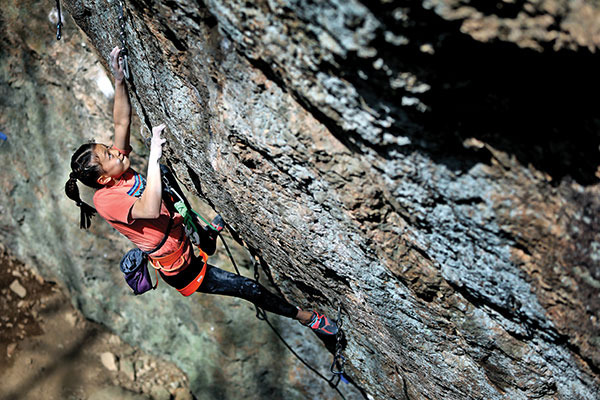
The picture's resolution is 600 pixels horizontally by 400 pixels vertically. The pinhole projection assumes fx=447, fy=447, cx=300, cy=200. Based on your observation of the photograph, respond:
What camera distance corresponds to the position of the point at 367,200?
208 cm

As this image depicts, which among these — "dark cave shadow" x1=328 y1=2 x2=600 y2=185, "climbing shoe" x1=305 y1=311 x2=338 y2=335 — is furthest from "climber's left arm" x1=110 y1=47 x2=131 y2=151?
"climbing shoe" x1=305 y1=311 x2=338 y2=335

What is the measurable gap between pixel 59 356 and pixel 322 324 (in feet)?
12.1

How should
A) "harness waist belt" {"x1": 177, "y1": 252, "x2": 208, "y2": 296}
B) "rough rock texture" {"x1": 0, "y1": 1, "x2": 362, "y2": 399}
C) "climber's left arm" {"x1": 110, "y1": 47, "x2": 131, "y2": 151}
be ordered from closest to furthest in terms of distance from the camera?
"climber's left arm" {"x1": 110, "y1": 47, "x2": 131, "y2": 151}, "harness waist belt" {"x1": 177, "y1": 252, "x2": 208, "y2": 296}, "rough rock texture" {"x1": 0, "y1": 1, "x2": 362, "y2": 399}

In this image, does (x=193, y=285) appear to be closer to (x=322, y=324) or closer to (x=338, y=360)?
(x=322, y=324)

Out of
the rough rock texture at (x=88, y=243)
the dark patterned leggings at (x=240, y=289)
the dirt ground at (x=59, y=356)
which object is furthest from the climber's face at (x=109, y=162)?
the dirt ground at (x=59, y=356)

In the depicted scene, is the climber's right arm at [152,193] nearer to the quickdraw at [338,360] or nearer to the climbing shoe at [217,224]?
the climbing shoe at [217,224]

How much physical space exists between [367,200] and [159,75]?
4.85 feet

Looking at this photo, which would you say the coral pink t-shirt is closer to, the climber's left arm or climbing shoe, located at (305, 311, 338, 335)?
the climber's left arm

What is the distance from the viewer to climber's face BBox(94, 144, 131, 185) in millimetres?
2527

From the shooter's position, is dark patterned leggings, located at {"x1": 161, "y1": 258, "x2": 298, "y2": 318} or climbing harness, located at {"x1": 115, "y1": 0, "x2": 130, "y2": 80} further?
dark patterned leggings, located at {"x1": 161, "y1": 258, "x2": 298, "y2": 318}

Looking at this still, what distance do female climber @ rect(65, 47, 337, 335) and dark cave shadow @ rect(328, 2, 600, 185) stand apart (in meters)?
1.38

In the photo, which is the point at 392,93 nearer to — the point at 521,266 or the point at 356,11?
the point at 356,11

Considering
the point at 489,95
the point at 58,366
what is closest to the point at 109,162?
the point at 489,95

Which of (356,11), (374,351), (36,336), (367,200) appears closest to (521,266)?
(367,200)
